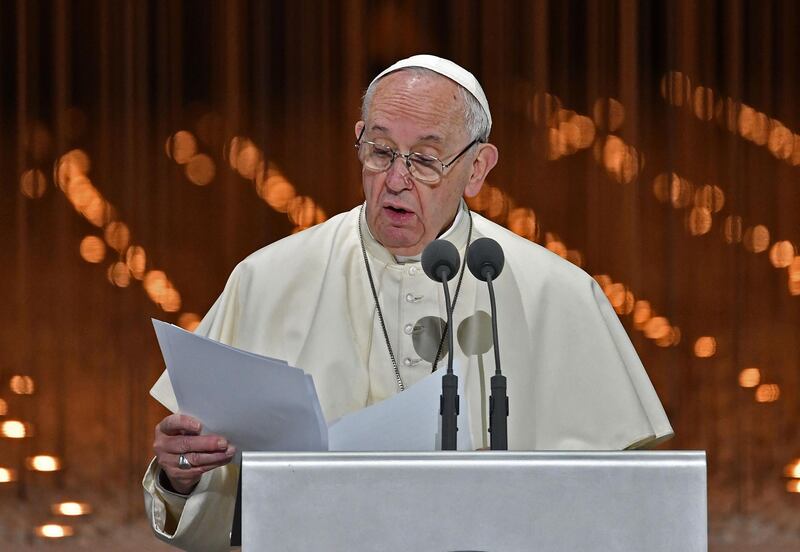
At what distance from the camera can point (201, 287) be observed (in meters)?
5.48

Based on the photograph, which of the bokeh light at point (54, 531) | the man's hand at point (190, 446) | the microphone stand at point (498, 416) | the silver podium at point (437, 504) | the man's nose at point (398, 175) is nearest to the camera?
the silver podium at point (437, 504)

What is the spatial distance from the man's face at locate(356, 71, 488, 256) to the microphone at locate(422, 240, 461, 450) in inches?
22.0

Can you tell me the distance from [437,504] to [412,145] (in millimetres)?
1043

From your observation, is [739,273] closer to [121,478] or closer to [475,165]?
[121,478]

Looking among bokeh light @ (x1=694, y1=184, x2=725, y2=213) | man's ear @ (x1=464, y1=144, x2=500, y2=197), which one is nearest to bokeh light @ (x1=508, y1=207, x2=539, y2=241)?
bokeh light @ (x1=694, y1=184, x2=725, y2=213)

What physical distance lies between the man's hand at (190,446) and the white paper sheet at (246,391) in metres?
0.04

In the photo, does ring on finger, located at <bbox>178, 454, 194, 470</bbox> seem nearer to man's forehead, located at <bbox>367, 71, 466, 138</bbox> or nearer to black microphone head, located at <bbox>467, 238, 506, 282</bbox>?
black microphone head, located at <bbox>467, 238, 506, 282</bbox>

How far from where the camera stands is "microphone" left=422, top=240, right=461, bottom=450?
1.68 metres

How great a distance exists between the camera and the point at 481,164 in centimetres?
250

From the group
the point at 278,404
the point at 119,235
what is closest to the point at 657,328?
the point at 119,235

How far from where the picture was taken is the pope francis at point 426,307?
2.34 meters

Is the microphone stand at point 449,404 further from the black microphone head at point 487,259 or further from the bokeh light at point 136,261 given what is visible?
the bokeh light at point 136,261

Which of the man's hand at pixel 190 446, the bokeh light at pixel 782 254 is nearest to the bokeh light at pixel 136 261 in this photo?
the bokeh light at pixel 782 254

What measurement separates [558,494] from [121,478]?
4.22 metres
